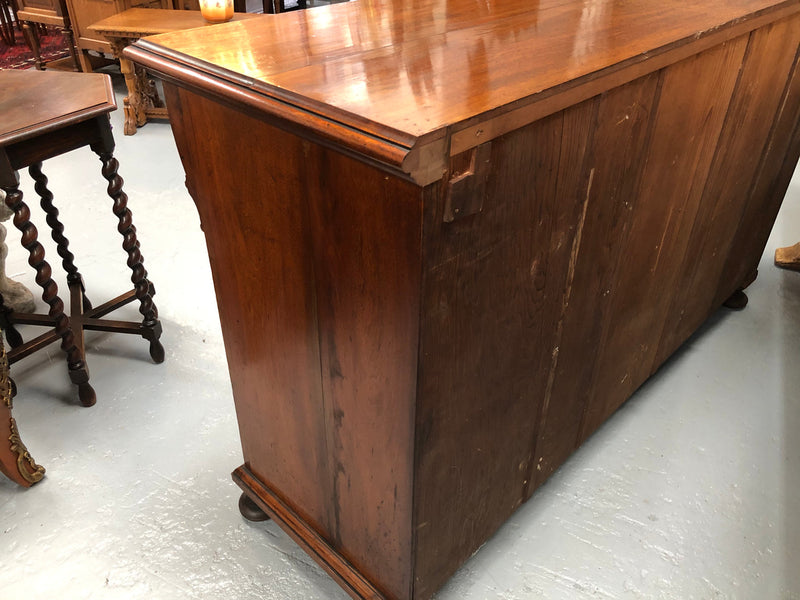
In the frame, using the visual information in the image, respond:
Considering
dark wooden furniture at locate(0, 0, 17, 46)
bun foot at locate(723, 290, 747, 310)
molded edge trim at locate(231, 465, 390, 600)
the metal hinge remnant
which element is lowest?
bun foot at locate(723, 290, 747, 310)

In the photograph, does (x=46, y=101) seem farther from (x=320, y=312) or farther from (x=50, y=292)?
(x=320, y=312)

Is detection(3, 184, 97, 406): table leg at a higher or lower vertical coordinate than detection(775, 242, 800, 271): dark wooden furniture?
higher

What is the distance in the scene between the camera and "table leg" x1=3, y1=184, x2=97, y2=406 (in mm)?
1749

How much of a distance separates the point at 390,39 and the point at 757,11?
0.85 m

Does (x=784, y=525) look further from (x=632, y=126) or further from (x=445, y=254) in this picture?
(x=445, y=254)

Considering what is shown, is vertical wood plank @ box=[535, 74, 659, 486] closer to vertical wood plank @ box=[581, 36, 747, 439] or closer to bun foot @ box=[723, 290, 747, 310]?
vertical wood plank @ box=[581, 36, 747, 439]

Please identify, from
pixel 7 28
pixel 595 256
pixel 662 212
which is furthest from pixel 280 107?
pixel 7 28

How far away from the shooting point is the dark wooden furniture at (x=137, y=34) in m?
3.95

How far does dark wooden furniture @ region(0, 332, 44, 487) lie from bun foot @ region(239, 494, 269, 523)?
0.60m

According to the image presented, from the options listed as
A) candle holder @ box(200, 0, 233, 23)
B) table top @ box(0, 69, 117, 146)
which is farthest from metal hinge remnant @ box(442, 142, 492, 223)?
candle holder @ box(200, 0, 233, 23)

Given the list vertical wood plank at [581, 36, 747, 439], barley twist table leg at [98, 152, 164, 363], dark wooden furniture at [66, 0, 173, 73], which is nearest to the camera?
vertical wood plank at [581, 36, 747, 439]

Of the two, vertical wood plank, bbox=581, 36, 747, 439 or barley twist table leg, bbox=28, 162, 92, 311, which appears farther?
barley twist table leg, bbox=28, 162, 92, 311

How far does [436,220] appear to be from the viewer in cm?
87

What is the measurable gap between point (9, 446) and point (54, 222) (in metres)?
0.80
